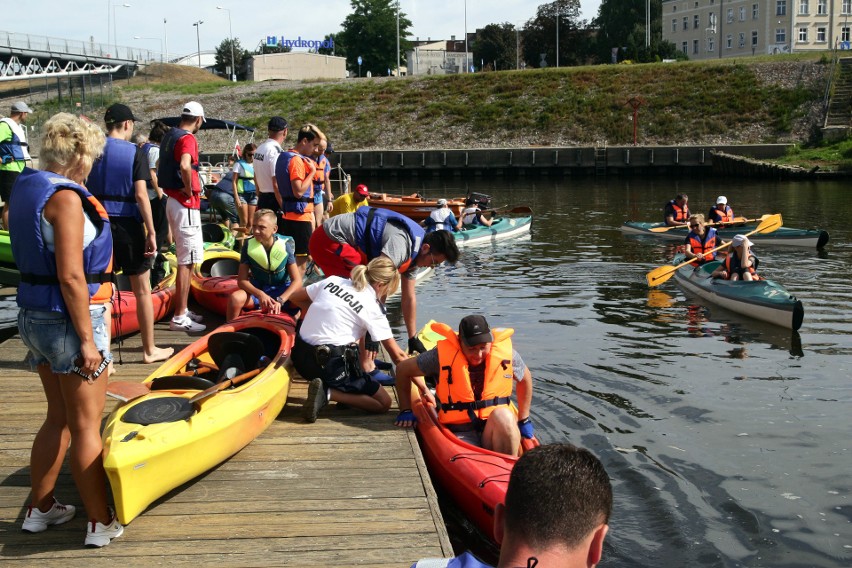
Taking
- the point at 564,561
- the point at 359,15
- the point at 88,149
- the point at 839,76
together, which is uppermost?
the point at 359,15

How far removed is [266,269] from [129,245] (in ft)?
4.90

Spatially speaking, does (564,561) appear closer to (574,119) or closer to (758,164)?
(758,164)

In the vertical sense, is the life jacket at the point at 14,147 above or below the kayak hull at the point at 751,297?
above

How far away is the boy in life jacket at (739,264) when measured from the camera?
13.1 m

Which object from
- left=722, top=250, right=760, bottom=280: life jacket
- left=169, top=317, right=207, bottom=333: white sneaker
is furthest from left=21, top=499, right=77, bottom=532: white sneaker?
left=722, top=250, right=760, bottom=280: life jacket

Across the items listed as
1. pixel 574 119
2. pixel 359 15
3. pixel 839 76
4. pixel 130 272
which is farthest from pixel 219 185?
pixel 359 15

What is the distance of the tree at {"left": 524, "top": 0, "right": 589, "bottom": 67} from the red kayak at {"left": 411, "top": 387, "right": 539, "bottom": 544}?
77.2 m

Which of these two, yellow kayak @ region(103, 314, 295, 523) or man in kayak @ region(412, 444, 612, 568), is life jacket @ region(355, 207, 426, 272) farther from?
man in kayak @ region(412, 444, 612, 568)

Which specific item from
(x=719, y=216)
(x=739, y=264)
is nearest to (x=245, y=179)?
(x=739, y=264)

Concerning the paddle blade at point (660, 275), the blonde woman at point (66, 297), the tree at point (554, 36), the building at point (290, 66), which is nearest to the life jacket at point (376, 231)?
the blonde woman at point (66, 297)

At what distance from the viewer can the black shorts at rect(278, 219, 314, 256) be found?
8.88m

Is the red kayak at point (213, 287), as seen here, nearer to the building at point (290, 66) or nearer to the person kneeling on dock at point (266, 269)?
the person kneeling on dock at point (266, 269)

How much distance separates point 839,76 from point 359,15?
50.2 meters

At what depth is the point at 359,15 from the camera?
8444 cm
